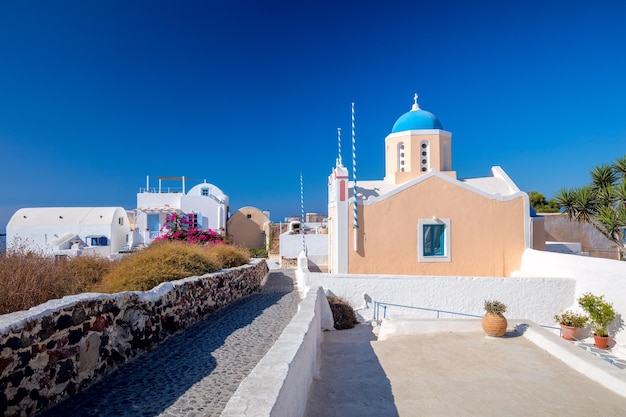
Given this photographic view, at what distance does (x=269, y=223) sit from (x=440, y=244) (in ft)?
61.5

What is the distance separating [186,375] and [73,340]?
119 cm

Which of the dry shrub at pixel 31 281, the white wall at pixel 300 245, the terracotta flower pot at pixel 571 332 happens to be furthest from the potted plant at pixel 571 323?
the white wall at pixel 300 245

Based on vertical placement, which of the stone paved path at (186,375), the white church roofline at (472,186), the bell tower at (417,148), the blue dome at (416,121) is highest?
the blue dome at (416,121)

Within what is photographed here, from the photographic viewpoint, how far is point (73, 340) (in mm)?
3977

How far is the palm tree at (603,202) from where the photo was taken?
12.7m

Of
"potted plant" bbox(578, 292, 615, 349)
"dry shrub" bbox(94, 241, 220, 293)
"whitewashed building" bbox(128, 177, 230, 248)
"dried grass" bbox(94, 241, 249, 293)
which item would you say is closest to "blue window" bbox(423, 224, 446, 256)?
"potted plant" bbox(578, 292, 615, 349)

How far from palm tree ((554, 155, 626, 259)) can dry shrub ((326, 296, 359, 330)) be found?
8.97 metres

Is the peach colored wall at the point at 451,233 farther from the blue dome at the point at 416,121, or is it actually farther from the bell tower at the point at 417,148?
the blue dome at the point at 416,121

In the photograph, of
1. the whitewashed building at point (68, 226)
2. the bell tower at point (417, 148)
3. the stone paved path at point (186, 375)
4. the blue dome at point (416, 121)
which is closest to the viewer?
the stone paved path at point (186, 375)

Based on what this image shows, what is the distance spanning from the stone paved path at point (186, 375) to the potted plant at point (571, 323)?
8094 mm

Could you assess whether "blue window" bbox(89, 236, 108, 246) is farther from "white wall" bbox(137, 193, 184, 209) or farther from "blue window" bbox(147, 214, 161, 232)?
"white wall" bbox(137, 193, 184, 209)

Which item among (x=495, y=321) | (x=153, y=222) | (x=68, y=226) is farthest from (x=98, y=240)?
(x=495, y=321)

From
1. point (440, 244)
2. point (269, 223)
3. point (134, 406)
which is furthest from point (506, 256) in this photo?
point (269, 223)

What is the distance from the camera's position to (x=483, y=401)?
487 cm
